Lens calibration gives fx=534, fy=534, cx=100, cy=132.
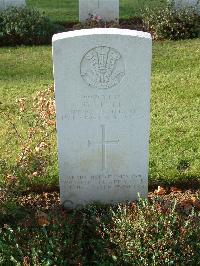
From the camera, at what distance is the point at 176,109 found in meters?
7.36

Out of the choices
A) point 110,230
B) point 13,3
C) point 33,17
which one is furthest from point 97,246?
point 13,3

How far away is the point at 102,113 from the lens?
4.76 metres

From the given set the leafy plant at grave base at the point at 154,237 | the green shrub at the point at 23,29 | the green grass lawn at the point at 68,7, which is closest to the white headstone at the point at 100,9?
the green grass lawn at the point at 68,7

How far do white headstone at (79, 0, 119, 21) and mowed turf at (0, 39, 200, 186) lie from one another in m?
1.62

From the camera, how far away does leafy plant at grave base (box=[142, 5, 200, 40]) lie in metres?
10.7

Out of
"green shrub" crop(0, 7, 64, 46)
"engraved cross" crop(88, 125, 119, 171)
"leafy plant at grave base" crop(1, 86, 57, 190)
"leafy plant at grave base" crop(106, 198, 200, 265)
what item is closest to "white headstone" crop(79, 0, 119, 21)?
"green shrub" crop(0, 7, 64, 46)

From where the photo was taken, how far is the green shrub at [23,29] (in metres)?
10.8

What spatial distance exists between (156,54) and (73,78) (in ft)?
17.7

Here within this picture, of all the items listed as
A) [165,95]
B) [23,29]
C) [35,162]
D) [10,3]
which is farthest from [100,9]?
[35,162]

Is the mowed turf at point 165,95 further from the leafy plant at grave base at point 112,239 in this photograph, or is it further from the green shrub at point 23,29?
the leafy plant at grave base at point 112,239

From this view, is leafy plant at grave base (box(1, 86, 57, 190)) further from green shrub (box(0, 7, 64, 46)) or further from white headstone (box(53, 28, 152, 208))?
green shrub (box(0, 7, 64, 46))

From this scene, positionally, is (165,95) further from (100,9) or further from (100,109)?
(100,9)

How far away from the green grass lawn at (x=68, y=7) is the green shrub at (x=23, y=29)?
1.47 m

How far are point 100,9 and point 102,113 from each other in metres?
7.37
